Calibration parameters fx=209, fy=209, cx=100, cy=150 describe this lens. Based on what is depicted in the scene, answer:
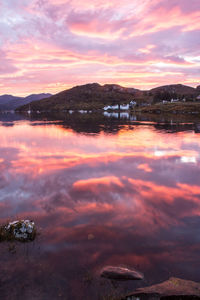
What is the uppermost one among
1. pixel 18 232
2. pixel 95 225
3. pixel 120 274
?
pixel 18 232

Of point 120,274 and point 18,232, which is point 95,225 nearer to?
point 120,274

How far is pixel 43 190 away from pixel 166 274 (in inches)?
413

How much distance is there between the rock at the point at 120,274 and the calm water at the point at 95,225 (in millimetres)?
254

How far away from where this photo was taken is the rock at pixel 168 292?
6.47 meters

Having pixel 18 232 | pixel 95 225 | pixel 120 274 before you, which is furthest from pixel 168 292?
pixel 18 232

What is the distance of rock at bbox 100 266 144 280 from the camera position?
7574 mm

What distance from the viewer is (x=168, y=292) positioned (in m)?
6.55

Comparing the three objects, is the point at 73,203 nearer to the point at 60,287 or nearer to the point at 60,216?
the point at 60,216

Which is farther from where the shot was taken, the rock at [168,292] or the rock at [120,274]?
the rock at [120,274]

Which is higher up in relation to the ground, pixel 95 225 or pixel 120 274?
pixel 95 225

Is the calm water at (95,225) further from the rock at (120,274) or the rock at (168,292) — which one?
the rock at (168,292)

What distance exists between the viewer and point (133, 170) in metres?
21.0

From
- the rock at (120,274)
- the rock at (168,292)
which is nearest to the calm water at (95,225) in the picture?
the rock at (120,274)

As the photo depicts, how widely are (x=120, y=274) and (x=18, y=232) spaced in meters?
5.01
